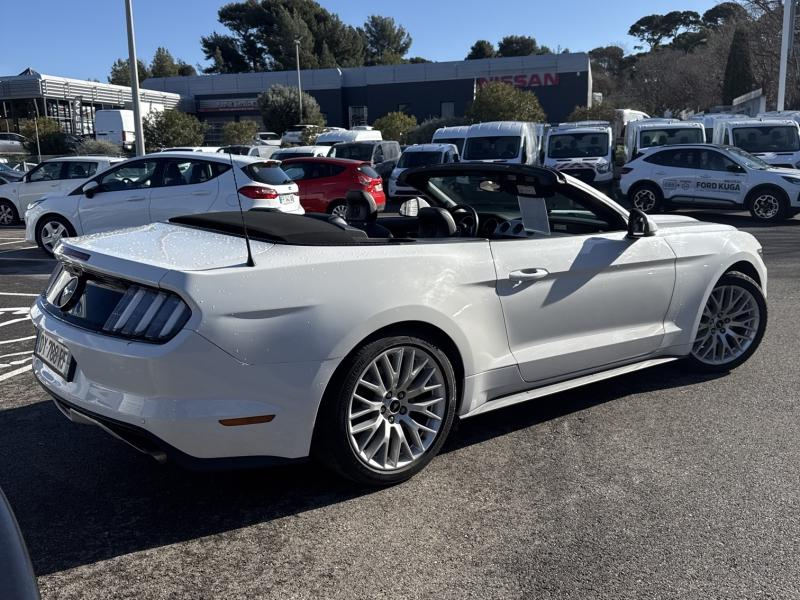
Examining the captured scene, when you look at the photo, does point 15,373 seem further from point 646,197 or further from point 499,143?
point 499,143

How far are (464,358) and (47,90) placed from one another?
166 ft

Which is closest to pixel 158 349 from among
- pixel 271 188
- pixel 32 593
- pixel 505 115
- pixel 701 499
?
pixel 32 593

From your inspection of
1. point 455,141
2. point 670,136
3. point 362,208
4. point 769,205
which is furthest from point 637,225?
point 455,141

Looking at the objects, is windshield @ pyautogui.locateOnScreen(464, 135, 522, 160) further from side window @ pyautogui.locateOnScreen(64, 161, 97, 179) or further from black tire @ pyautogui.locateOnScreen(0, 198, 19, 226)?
black tire @ pyautogui.locateOnScreen(0, 198, 19, 226)

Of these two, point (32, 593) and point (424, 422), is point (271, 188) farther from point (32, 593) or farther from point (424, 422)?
point (32, 593)

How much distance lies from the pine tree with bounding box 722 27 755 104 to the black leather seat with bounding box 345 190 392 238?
155 ft

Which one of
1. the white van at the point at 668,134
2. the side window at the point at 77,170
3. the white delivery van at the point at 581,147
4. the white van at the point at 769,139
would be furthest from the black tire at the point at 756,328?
the white van at the point at 668,134

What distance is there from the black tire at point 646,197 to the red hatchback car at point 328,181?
5.55 metres

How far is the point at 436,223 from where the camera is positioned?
449 centimetres

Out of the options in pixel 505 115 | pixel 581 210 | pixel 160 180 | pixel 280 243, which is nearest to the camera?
pixel 280 243

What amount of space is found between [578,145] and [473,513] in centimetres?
1769

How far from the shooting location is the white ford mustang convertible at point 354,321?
10.2 feet

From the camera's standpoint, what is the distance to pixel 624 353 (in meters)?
4.57

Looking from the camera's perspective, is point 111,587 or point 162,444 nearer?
point 111,587
